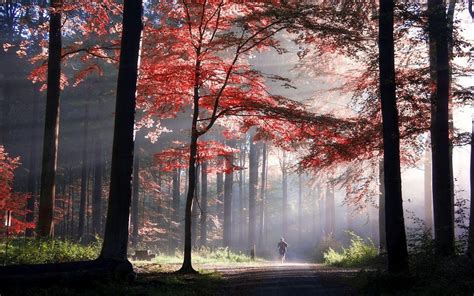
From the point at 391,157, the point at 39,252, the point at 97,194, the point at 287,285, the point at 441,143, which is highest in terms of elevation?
the point at 441,143

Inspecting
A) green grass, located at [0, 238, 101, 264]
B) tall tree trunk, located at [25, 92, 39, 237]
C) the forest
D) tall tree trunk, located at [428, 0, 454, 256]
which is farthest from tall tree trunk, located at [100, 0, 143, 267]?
tall tree trunk, located at [25, 92, 39, 237]

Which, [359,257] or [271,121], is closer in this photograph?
[271,121]

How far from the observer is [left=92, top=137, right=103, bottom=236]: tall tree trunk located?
1356 inches

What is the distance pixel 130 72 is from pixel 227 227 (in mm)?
26413

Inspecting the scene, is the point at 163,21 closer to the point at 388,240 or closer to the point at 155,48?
the point at 155,48

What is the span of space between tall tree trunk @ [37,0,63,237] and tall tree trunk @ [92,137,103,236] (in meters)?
18.9

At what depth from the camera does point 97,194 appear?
115 feet

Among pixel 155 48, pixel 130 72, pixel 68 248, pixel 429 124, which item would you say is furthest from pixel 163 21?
pixel 429 124

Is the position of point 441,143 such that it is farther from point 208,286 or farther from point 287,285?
point 208,286

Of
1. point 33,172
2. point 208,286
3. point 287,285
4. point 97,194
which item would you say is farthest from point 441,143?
point 97,194

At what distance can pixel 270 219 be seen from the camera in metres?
76.0

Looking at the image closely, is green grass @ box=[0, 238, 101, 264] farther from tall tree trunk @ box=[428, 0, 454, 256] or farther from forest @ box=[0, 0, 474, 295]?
tall tree trunk @ box=[428, 0, 454, 256]

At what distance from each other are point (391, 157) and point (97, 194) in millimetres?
28448

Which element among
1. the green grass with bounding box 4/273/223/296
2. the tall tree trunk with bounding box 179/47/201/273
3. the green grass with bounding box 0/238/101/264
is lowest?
the green grass with bounding box 4/273/223/296
